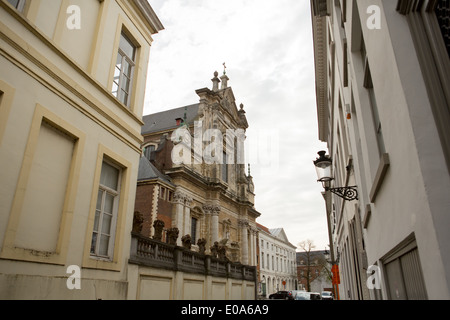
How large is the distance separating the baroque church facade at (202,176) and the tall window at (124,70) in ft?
49.8

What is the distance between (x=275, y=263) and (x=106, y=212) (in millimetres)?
55580

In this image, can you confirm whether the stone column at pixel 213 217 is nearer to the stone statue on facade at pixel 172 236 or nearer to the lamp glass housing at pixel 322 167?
the stone statue on facade at pixel 172 236

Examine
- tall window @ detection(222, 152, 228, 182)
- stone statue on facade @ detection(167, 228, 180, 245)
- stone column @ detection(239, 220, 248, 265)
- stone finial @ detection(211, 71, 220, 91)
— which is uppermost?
stone finial @ detection(211, 71, 220, 91)

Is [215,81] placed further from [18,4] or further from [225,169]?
[18,4]

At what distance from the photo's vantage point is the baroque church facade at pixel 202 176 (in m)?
25.9

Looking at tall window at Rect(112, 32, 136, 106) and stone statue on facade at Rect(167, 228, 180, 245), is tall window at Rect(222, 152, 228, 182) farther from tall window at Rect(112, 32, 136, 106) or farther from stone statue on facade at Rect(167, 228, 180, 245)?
tall window at Rect(112, 32, 136, 106)

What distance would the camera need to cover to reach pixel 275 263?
194 feet

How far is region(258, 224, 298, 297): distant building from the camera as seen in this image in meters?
52.7

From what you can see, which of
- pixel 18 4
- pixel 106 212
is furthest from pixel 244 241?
pixel 18 4

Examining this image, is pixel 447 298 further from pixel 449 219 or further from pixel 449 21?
pixel 449 21

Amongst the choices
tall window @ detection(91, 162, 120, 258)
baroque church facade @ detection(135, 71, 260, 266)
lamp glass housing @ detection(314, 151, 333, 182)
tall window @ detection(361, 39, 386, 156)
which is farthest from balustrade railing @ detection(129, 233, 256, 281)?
tall window @ detection(361, 39, 386, 156)

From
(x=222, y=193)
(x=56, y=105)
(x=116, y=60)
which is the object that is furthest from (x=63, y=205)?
(x=222, y=193)

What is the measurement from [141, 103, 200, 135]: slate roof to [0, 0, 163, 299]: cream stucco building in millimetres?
26258

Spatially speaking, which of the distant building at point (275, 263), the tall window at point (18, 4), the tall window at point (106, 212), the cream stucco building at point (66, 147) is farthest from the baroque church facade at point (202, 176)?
the tall window at point (18, 4)
